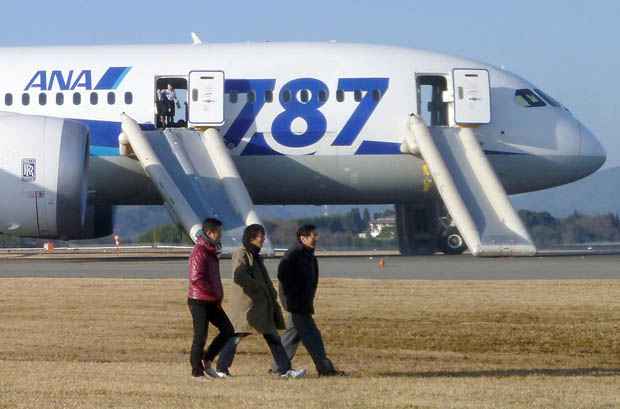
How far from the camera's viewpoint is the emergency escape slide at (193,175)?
4078 cm

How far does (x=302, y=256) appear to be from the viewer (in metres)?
17.2

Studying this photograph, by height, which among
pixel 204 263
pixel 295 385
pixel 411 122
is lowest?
pixel 295 385

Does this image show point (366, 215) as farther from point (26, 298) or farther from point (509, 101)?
point (26, 298)

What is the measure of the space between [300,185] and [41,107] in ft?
26.0

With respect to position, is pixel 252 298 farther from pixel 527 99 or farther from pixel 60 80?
pixel 527 99

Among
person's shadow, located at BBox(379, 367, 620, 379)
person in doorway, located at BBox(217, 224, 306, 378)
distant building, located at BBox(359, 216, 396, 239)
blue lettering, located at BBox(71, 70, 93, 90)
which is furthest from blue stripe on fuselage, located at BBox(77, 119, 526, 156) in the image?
person in doorway, located at BBox(217, 224, 306, 378)

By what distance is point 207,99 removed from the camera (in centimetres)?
4188

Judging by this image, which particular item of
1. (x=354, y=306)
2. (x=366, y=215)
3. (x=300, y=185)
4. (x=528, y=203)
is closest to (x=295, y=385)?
(x=354, y=306)

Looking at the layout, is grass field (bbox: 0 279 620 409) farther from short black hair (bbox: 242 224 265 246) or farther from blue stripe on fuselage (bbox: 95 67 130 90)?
blue stripe on fuselage (bbox: 95 67 130 90)

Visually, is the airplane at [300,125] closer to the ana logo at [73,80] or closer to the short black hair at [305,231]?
the ana logo at [73,80]

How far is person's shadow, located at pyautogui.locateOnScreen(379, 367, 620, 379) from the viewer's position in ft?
56.7

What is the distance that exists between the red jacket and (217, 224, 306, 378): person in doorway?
0.24m

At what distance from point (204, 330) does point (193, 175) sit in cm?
2535

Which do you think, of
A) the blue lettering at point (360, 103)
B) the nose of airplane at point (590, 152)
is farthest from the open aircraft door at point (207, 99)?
the nose of airplane at point (590, 152)
